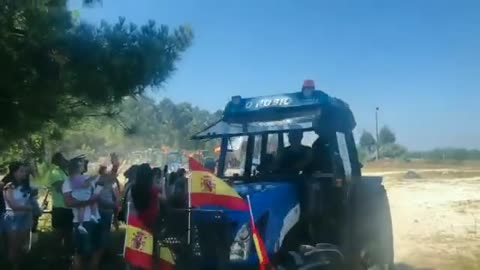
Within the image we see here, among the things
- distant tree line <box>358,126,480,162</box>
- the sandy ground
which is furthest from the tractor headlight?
distant tree line <box>358,126,480,162</box>

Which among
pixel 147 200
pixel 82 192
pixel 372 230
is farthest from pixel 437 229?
pixel 147 200

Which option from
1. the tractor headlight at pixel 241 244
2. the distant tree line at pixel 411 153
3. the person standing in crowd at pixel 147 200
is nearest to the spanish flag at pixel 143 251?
the person standing in crowd at pixel 147 200

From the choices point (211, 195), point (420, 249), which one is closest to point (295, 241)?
point (211, 195)

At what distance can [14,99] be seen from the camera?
780 cm

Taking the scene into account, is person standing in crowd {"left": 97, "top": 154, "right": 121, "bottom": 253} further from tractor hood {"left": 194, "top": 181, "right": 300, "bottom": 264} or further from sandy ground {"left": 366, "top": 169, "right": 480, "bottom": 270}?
sandy ground {"left": 366, "top": 169, "right": 480, "bottom": 270}

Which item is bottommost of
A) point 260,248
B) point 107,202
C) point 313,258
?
point 313,258

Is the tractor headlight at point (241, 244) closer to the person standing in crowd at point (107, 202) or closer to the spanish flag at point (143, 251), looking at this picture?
the spanish flag at point (143, 251)

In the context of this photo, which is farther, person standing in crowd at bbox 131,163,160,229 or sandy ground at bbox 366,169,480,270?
sandy ground at bbox 366,169,480,270

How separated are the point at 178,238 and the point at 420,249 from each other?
660cm

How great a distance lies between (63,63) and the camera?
7.84m

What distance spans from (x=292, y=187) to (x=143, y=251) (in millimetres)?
1669

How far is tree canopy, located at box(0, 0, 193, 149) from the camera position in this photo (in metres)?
7.62

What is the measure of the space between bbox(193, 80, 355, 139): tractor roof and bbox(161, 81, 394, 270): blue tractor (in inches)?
0.4

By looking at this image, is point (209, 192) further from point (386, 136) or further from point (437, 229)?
point (386, 136)
